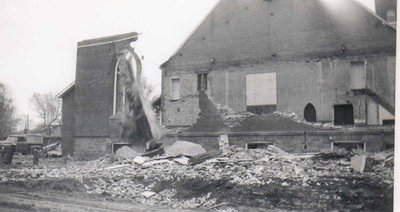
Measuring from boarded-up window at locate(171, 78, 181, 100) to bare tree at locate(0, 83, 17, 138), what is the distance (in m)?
8.66

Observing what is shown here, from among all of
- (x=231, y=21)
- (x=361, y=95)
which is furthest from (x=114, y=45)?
(x=361, y=95)

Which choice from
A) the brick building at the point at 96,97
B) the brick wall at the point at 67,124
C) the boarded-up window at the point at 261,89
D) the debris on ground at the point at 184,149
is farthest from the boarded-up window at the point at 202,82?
the brick wall at the point at 67,124

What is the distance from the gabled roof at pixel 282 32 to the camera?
50.6 feet

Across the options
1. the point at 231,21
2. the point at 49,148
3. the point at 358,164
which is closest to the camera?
the point at 358,164

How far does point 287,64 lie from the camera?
16844mm

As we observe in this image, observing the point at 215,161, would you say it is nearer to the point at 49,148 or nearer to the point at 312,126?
the point at 312,126

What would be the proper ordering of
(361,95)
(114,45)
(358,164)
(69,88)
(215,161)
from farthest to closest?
1. (69,88)
2. (114,45)
3. (361,95)
4. (215,161)
5. (358,164)

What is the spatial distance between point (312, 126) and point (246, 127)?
288cm

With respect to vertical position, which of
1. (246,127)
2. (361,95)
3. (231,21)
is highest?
(231,21)

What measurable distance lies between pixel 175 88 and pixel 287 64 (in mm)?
5798

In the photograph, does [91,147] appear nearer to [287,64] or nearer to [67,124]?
[67,124]

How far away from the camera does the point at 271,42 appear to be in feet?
56.4

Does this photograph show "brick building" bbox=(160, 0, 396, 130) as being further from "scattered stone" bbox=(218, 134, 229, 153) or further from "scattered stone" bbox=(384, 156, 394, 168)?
"scattered stone" bbox=(384, 156, 394, 168)

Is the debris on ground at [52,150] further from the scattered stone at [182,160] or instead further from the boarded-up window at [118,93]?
the scattered stone at [182,160]
